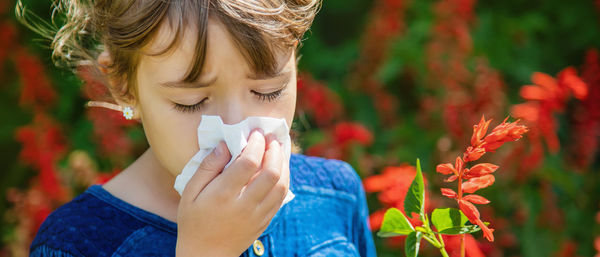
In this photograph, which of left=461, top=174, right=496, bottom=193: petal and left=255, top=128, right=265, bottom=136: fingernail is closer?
left=461, top=174, right=496, bottom=193: petal

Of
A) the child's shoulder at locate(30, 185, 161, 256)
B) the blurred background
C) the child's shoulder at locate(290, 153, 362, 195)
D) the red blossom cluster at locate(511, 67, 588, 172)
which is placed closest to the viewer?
the child's shoulder at locate(30, 185, 161, 256)

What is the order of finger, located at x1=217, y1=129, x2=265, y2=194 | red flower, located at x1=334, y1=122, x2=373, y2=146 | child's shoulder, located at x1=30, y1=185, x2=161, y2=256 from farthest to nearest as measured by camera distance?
red flower, located at x1=334, y1=122, x2=373, y2=146 < child's shoulder, located at x1=30, y1=185, x2=161, y2=256 < finger, located at x1=217, y1=129, x2=265, y2=194

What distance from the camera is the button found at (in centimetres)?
116

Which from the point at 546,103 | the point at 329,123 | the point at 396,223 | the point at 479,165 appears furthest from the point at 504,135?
the point at 329,123

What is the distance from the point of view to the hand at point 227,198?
92 centimetres

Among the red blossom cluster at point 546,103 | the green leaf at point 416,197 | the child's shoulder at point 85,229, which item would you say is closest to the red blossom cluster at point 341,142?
the red blossom cluster at point 546,103

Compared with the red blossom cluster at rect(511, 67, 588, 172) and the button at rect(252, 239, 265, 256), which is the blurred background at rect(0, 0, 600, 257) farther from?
the button at rect(252, 239, 265, 256)

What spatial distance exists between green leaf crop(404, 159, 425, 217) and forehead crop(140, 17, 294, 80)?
13.5 inches

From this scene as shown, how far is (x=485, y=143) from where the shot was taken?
31.1 inches

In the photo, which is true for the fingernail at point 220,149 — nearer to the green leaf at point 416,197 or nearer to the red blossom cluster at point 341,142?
the green leaf at point 416,197

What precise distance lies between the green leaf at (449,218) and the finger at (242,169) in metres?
0.30

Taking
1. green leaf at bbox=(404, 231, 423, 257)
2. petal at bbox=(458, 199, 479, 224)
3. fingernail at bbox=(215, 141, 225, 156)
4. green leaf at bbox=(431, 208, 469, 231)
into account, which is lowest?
green leaf at bbox=(404, 231, 423, 257)

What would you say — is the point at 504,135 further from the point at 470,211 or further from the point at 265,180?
the point at 265,180

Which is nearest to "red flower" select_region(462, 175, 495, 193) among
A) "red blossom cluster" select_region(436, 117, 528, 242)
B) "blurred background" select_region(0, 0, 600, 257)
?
"red blossom cluster" select_region(436, 117, 528, 242)
